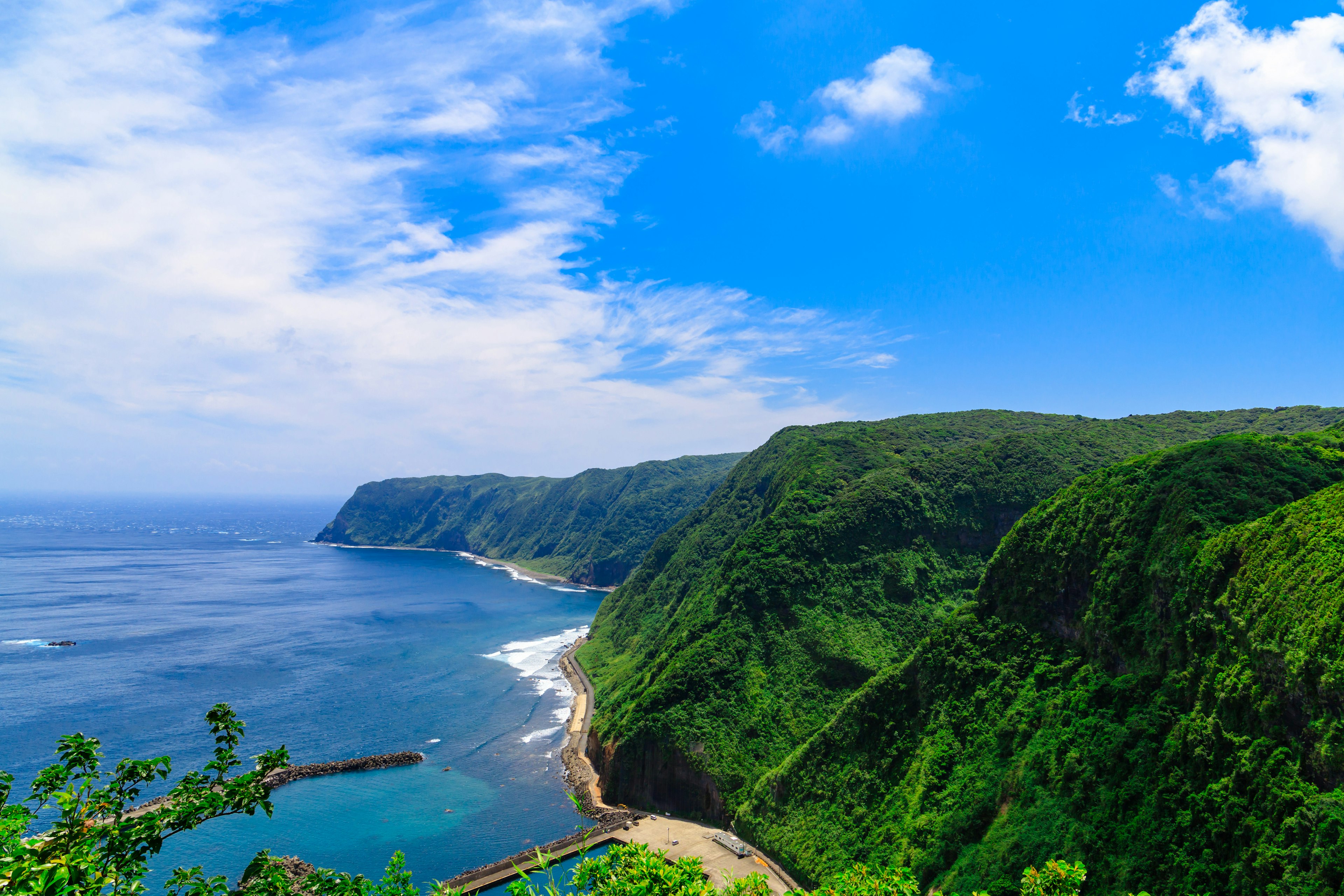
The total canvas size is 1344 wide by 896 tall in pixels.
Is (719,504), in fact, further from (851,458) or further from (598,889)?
(598,889)

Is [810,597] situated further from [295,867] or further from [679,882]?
[679,882]

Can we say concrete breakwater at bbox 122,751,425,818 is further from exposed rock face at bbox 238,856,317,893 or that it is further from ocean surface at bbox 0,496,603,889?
exposed rock face at bbox 238,856,317,893

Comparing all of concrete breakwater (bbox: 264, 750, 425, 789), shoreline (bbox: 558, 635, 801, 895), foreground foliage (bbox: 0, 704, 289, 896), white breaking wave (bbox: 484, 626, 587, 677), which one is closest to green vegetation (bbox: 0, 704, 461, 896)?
foreground foliage (bbox: 0, 704, 289, 896)

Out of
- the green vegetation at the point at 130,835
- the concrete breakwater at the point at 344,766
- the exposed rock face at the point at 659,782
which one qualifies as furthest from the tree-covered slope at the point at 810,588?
the green vegetation at the point at 130,835

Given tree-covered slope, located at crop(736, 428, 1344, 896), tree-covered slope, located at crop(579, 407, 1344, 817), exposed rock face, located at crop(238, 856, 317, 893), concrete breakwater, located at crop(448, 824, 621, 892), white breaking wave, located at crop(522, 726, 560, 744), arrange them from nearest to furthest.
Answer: tree-covered slope, located at crop(736, 428, 1344, 896) → exposed rock face, located at crop(238, 856, 317, 893) → concrete breakwater, located at crop(448, 824, 621, 892) → tree-covered slope, located at crop(579, 407, 1344, 817) → white breaking wave, located at crop(522, 726, 560, 744)

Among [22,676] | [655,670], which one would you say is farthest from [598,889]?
[22,676]

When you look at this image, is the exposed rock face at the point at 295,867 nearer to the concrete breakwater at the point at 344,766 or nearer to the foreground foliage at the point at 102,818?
the concrete breakwater at the point at 344,766
